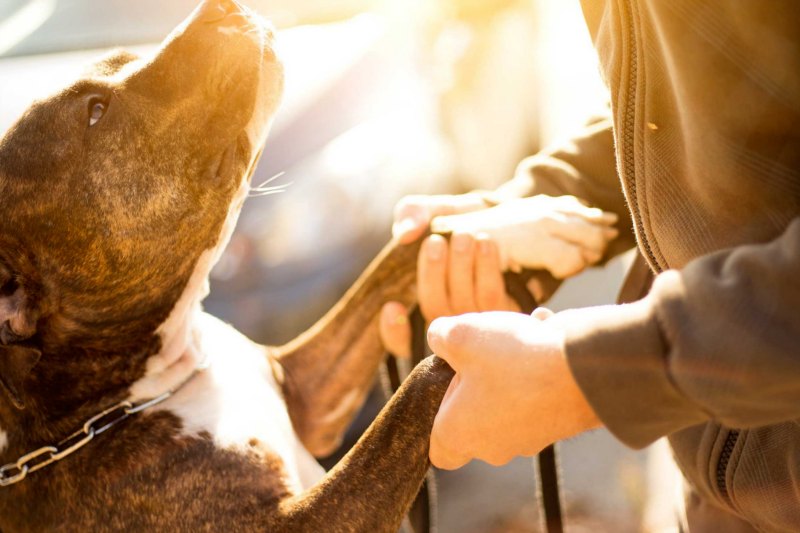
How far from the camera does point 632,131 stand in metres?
1.51

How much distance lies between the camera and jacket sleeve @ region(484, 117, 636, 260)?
250 cm

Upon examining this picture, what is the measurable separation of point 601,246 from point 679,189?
3.15 ft

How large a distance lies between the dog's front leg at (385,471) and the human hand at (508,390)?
320 millimetres

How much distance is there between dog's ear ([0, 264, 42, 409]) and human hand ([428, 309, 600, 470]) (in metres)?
1.08

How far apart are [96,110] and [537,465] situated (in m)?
1.51

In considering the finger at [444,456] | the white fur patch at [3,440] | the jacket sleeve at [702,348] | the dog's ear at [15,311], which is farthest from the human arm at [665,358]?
the white fur patch at [3,440]

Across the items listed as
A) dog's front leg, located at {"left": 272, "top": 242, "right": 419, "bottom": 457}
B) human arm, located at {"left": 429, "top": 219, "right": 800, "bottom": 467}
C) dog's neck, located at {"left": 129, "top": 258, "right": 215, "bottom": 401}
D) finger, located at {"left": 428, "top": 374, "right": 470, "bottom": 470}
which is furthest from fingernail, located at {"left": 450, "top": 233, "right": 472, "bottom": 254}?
human arm, located at {"left": 429, "top": 219, "right": 800, "bottom": 467}

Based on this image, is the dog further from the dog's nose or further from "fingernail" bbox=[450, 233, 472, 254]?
"fingernail" bbox=[450, 233, 472, 254]

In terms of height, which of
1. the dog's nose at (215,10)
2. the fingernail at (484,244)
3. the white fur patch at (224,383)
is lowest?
the white fur patch at (224,383)

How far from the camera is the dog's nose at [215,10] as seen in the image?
2.20 metres

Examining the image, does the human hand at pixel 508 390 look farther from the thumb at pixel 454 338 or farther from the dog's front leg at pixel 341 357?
the dog's front leg at pixel 341 357

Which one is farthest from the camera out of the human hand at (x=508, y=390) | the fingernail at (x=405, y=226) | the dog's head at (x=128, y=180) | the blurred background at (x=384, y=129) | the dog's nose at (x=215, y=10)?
the blurred background at (x=384, y=129)

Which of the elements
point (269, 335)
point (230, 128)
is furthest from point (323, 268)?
point (230, 128)

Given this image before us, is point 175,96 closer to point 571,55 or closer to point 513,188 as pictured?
point 513,188
